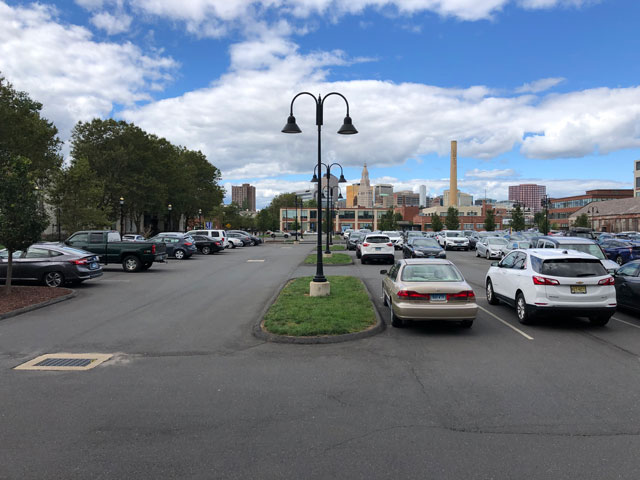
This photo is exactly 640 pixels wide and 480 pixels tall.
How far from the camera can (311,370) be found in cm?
706

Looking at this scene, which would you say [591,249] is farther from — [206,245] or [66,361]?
[206,245]

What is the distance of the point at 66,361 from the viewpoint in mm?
7637

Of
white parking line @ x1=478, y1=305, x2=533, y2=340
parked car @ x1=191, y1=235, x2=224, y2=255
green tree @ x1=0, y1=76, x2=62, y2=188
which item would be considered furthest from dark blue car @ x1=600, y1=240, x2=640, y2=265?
green tree @ x1=0, y1=76, x2=62, y2=188

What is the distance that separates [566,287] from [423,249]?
15.6 meters

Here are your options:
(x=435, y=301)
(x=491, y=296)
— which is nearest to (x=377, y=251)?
(x=491, y=296)

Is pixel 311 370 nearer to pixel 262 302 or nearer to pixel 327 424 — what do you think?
pixel 327 424

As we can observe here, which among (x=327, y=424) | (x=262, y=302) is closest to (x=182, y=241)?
(x=262, y=302)

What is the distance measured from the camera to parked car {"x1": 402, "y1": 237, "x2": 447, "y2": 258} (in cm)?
2484

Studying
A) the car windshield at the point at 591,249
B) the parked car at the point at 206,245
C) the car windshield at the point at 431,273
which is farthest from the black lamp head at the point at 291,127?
the parked car at the point at 206,245

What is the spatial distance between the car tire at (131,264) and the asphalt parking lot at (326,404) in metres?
11.8

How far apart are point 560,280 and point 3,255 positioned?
17124mm

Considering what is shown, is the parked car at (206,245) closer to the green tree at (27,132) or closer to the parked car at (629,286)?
the green tree at (27,132)

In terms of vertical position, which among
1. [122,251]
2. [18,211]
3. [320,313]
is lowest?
[320,313]

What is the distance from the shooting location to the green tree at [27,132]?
35.5 metres
